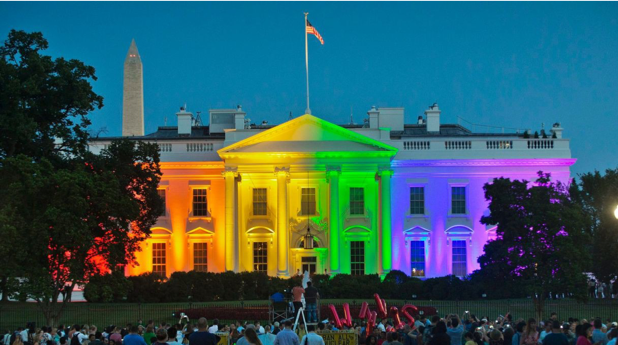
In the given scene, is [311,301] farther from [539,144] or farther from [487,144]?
[539,144]

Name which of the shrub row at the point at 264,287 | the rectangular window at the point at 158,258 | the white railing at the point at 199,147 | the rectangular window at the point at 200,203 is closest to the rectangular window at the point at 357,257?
the shrub row at the point at 264,287

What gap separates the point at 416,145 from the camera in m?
63.7

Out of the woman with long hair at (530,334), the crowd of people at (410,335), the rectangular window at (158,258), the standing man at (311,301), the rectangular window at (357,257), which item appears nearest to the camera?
the crowd of people at (410,335)

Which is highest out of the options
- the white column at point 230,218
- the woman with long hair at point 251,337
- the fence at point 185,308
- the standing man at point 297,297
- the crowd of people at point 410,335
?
the white column at point 230,218

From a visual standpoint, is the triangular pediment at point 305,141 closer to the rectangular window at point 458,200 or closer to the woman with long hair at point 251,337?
the rectangular window at point 458,200

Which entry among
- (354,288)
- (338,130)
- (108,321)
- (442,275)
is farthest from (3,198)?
(442,275)

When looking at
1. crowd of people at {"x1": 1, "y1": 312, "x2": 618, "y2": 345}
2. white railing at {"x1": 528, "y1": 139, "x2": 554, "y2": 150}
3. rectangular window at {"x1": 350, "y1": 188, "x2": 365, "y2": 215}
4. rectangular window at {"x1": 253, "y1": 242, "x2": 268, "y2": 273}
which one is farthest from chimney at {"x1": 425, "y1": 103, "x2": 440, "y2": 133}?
crowd of people at {"x1": 1, "y1": 312, "x2": 618, "y2": 345}

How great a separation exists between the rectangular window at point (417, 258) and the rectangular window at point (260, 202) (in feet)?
31.0

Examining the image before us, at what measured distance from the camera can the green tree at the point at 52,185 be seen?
38688 mm

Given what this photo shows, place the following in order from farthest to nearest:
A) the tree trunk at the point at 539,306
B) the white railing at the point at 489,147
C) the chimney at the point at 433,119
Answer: the chimney at the point at 433,119, the white railing at the point at 489,147, the tree trunk at the point at 539,306

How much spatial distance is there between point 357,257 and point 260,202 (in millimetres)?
6931

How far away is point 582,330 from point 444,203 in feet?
139

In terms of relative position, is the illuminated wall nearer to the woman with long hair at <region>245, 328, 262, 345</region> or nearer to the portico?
the portico

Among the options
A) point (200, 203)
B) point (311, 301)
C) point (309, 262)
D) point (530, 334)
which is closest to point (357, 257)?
point (309, 262)
